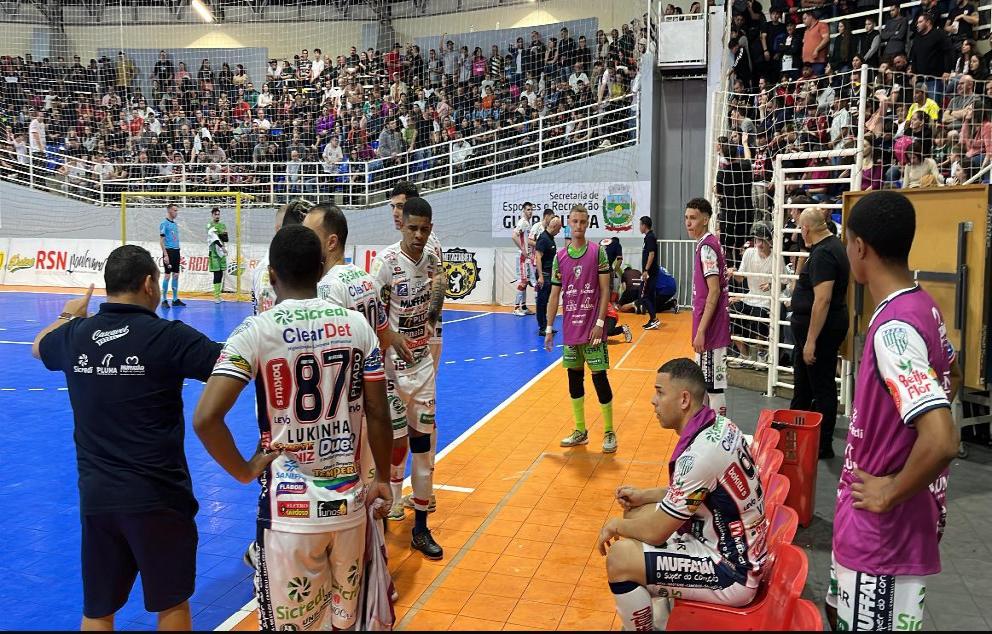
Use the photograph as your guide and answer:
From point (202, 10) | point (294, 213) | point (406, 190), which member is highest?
point (202, 10)

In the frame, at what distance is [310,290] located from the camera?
9.94 feet

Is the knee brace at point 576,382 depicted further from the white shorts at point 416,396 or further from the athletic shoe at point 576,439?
the white shorts at point 416,396

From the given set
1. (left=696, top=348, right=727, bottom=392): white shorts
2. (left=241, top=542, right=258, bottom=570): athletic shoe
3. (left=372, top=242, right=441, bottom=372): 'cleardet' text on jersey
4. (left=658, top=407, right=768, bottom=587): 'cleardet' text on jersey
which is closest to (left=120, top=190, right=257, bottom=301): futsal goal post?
(left=696, top=348, right=727, bottom=392): white shorts

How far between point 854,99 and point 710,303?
6766 mm

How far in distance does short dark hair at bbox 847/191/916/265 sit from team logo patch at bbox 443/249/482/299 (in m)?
17.1

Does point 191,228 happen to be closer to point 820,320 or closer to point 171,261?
point 171,261

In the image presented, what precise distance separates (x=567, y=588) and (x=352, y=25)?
1054 inches

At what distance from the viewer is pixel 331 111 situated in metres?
24.9

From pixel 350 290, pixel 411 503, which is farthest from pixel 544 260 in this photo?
pixel 350 290

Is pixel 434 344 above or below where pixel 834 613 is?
above

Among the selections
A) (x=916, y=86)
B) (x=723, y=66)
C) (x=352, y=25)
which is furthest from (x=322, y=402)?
(x=352, y=25)

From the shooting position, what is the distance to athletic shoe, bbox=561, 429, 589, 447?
749 cm

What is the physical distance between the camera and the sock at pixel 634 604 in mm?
3361

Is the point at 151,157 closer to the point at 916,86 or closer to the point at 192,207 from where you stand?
the point at 192,207
